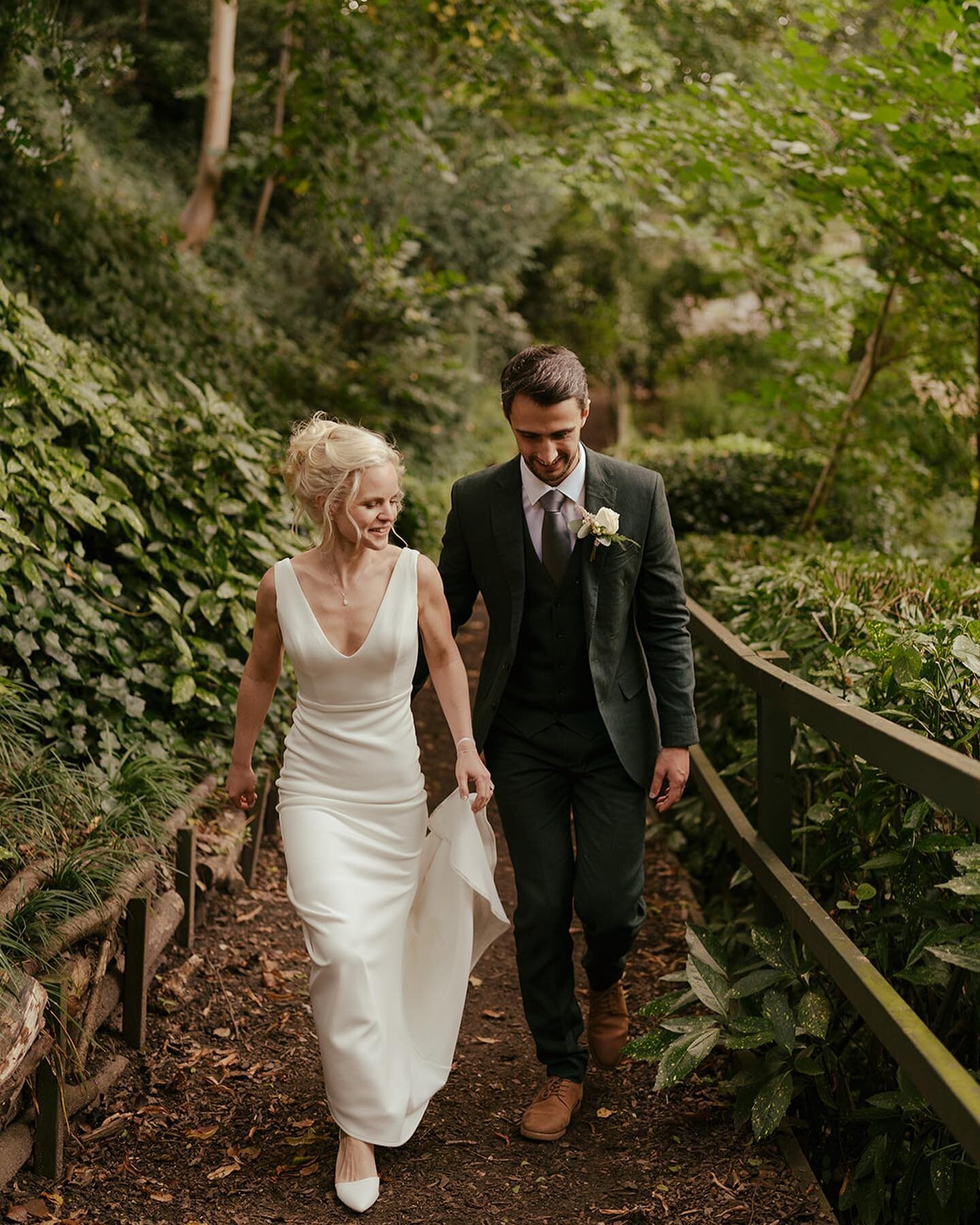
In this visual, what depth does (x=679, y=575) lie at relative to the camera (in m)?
3.69

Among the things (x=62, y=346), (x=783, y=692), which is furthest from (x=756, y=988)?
(x=62, y=346)

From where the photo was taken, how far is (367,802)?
3.35 metres

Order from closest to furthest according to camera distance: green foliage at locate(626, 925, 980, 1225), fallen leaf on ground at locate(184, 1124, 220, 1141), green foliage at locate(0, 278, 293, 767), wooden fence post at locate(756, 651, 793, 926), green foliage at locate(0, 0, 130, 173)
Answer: green foliage at locate(626, 925, 980, 1225)
fallen leaf on ground at locate(184, 1124, 220, 1141)
wooden fence post at locate(756, 651, 793, 926)
green foliage at locate(0, 278, 293, 767)
green foliage at locate(0, 0, 130, 173)

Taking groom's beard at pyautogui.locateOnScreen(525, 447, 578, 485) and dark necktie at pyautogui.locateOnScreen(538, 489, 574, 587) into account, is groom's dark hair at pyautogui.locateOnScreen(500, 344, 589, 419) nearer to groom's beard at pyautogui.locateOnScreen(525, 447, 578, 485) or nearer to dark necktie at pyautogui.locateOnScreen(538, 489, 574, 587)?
groom's beard at pyautogui.locateOnScreen(525, 447, 578, 485)

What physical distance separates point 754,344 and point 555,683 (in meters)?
21.2

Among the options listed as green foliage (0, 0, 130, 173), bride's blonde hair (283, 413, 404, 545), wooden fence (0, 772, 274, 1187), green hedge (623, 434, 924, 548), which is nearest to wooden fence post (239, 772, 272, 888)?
wooden fence (0, 772, 274, 1187)

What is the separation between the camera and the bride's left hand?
132 inches

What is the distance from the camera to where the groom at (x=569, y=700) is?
11.6 feet

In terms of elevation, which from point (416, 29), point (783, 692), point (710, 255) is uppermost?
point (416, 29)

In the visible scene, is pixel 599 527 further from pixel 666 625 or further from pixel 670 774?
pixel 670 774

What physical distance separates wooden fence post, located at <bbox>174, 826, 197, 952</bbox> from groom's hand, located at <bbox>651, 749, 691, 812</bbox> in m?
1.73

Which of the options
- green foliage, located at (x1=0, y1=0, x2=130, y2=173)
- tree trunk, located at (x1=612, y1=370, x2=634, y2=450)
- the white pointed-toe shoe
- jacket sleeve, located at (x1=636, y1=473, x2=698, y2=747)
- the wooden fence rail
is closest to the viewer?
the wooden fence rail

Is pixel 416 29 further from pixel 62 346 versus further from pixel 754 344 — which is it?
pixel 754 344

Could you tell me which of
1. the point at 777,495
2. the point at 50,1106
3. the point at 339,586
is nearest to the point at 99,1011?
the point at 50,1106
